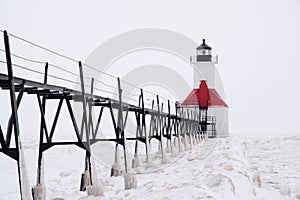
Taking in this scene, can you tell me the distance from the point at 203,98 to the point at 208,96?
944 mm

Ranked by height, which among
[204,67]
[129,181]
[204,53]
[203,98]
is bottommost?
[129,181]

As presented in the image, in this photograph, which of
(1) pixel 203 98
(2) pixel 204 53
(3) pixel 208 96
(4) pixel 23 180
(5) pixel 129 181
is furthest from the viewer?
(2) pixel 204 53

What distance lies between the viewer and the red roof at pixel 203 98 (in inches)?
1344

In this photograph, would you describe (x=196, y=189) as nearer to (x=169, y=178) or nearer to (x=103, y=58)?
(x=169, y=178)

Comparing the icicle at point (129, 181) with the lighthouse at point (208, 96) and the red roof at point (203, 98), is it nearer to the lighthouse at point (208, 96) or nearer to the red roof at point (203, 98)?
the lighthouse at point (208, 96)

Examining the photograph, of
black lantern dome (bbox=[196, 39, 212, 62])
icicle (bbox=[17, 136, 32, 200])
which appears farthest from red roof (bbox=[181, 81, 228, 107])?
icicle (bbox=[17, 136, 32, 200])

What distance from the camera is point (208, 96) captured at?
3503cm

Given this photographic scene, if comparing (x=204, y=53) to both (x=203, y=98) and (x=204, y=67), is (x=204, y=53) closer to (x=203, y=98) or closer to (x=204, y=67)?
(x=204, y=67)

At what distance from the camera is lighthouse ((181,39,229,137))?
34438mm

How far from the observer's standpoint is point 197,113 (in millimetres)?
34938

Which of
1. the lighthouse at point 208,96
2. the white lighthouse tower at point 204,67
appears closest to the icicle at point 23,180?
the lighthouse at point 208,96

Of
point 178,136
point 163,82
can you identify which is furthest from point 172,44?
point 178,136

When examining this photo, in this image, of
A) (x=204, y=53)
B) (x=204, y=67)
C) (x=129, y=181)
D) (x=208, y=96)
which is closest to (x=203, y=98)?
(x=208, y=96)

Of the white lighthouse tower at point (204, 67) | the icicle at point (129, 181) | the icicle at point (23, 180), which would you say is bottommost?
the icicle at point (129, 181)
